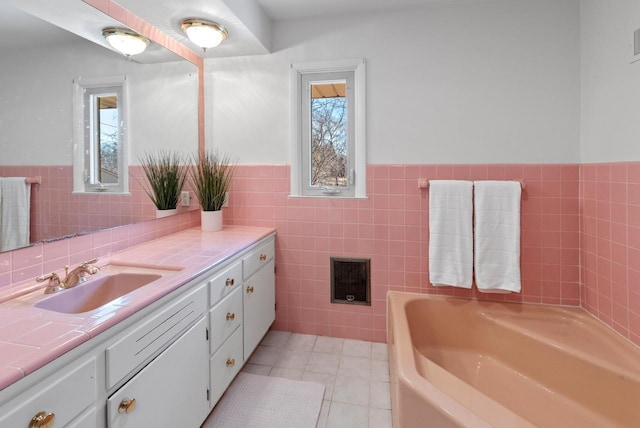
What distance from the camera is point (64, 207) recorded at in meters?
1.42

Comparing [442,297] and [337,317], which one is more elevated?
[442,297]

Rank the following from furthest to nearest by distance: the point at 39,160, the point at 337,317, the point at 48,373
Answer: the point at 337,317 → the point at 39,160 → the point at 48,373

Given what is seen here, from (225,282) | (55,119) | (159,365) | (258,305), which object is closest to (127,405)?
(159,365)

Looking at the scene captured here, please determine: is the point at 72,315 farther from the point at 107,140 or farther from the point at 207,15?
the point at 207,15

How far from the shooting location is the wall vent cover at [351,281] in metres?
2.25

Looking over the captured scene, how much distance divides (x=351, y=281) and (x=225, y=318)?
983 millimetres

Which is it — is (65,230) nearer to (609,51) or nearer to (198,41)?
(198,41)

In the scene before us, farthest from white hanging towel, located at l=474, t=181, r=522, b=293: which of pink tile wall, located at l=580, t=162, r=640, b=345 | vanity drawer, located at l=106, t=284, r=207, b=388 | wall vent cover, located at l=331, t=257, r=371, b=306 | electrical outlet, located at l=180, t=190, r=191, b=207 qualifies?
electrical outlet, located at l=180, t=190, r=191, b=207

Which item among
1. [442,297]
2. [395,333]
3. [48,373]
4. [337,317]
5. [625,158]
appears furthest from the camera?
[337,317]

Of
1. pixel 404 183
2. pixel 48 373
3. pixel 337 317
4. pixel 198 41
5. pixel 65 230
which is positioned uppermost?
pixel 198 41

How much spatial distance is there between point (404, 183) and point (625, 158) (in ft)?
3.62

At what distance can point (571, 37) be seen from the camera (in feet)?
6.24

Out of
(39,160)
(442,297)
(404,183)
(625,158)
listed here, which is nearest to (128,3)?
(39,160)

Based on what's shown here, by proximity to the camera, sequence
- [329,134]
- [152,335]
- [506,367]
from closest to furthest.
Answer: [152,335], [506,367], [329,134]
